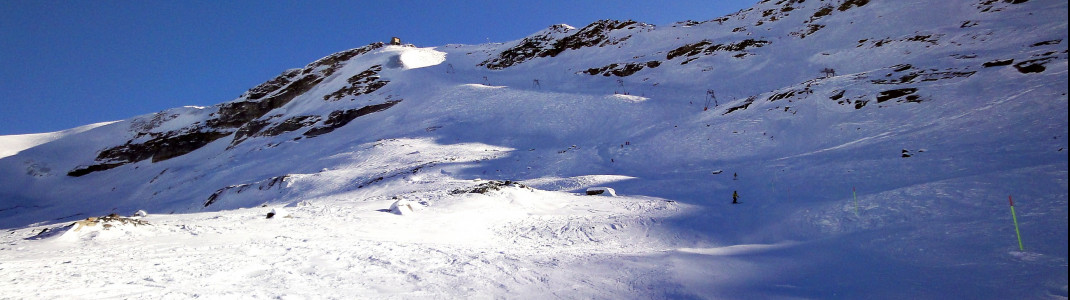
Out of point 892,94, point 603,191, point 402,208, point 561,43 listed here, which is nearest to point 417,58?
point 561,43

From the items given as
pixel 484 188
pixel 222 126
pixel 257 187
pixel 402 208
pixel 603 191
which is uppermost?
pixel 222 126

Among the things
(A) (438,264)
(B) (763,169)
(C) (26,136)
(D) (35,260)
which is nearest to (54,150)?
(C) (26,136)

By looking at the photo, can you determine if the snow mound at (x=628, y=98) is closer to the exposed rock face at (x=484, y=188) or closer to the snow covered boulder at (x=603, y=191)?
the snow covered boulder at (x=603, y=191)

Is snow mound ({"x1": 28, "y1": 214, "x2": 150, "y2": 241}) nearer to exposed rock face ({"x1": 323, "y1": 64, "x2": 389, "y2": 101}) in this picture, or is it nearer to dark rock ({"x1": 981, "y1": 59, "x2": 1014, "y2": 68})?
dark rock ({"x1": 981, "y1": 59, "x2": 1014, "y2": 68})

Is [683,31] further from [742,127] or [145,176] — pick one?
[145,176]

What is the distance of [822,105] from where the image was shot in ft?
66.3

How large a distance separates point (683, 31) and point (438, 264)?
46.7 metres

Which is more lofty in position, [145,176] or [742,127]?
[145,176]

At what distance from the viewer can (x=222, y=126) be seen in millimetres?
51781

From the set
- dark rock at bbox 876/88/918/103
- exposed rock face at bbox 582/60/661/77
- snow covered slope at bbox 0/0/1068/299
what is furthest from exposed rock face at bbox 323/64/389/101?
dark rock at bbox 876/88/918/103

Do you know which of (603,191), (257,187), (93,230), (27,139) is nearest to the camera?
(93,230)

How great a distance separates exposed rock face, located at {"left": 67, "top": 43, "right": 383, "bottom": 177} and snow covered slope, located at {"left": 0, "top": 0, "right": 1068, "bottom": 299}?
3.39ft

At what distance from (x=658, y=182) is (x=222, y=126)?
53114mm

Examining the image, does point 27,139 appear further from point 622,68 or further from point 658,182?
point 658,182
